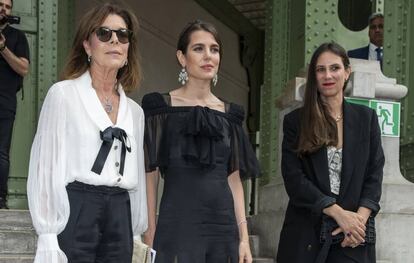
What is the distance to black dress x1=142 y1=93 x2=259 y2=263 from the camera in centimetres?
321

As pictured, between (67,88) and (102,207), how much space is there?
56 centimetres

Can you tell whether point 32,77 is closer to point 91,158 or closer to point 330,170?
point 330,170

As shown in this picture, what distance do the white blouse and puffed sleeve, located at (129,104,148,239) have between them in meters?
0.06

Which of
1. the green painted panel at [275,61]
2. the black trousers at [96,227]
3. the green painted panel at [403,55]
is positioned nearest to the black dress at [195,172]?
the black trousers at [96,227]

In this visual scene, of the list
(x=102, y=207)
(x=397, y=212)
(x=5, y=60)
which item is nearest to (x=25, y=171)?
(x=5, y=60)

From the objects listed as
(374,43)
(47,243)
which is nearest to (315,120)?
(47,243)

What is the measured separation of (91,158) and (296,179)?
1.47 meters

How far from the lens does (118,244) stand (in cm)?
284

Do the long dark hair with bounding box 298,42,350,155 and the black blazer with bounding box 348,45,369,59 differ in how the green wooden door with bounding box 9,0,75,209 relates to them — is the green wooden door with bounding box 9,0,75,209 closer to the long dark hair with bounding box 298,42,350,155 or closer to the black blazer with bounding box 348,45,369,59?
the black blazer with bounding box 348,45,369,59

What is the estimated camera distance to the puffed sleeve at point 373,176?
150 inches

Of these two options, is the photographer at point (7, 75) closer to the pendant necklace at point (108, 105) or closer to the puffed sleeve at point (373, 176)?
the pendant necklace at point (108, 105)

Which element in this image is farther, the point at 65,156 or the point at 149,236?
the point at 149,236

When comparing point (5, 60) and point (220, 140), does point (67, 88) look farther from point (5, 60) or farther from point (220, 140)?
point (5, 60)

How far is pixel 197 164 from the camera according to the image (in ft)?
10.9
